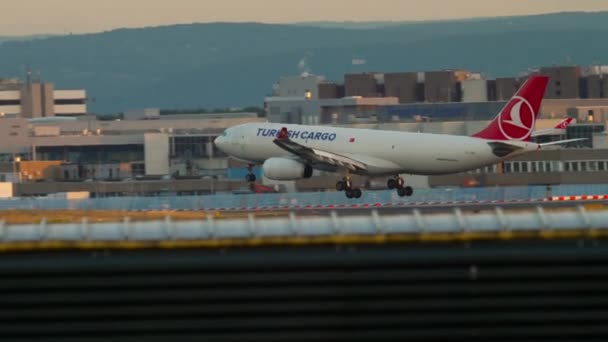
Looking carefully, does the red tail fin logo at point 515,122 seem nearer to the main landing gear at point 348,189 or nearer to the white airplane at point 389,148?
the white airplane at point 389,148

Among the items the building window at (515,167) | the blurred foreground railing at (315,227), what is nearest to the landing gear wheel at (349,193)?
the building window at (515,167)

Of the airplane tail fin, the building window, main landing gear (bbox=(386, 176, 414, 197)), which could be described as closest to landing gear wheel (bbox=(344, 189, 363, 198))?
main landing gear (bbox=(386, 176, 414, 197))

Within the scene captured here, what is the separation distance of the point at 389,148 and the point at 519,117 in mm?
6237

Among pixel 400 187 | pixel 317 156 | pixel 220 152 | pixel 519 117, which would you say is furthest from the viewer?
pixel 220 152

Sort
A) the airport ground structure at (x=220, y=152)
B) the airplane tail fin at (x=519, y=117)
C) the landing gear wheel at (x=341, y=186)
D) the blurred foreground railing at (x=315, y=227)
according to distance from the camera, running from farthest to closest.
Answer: the airport ground structure at (x=220, y=152)
the landing gear wheel at (x=341, y=186)
the airplane tail fin at (x=519, y=117)
the blurred foreground railing at (x=315, y=227)

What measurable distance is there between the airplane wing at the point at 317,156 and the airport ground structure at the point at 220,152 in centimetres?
1824

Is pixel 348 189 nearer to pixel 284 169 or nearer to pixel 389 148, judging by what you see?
pixel 389 148

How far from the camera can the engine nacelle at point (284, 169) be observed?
79.8 meters

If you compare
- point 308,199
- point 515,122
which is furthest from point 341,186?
point 515,122

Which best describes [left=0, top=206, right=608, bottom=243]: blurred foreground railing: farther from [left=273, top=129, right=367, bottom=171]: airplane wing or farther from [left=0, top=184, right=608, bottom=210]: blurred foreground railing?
[left=273, top=129, right=367, bottom=171]: airplane wing

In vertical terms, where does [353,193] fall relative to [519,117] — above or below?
below

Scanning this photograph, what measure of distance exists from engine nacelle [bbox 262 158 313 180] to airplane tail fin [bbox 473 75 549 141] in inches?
330

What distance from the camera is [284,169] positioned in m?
80.0

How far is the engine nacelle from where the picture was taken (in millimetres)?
79812
